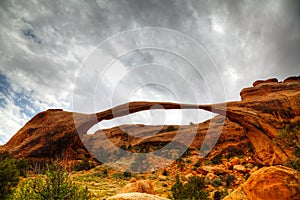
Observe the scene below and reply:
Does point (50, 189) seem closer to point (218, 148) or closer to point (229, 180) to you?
point (229, 180)

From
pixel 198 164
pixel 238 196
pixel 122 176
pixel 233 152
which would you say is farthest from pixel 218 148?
pixel 238 196

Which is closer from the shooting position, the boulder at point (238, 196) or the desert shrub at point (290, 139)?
the boulder at point (238, 196)

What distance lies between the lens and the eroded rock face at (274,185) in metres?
5.60

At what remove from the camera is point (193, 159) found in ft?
63.4

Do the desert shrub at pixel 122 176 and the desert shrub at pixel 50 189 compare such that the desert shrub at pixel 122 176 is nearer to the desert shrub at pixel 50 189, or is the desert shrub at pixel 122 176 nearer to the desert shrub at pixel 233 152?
the desert shrub at pixel 50 189

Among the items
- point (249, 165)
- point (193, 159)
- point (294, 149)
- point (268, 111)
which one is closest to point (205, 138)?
point (193, 159)

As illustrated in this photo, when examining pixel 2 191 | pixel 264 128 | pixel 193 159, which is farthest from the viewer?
pixel 193 159

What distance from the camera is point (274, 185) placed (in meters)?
5.79

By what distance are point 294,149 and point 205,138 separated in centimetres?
1557

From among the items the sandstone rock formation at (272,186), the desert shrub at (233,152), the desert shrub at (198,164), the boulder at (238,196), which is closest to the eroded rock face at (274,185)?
the sandstone rock formation at (272,186)

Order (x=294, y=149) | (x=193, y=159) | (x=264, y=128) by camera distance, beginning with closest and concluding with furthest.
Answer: (x=294, y=149) → (x=264, y=128) → (x=193, y=159)

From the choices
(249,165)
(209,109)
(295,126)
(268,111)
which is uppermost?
(209,109)

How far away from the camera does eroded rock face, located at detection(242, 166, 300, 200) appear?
560 cm

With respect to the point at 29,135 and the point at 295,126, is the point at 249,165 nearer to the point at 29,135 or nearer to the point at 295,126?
the point at 295,126
